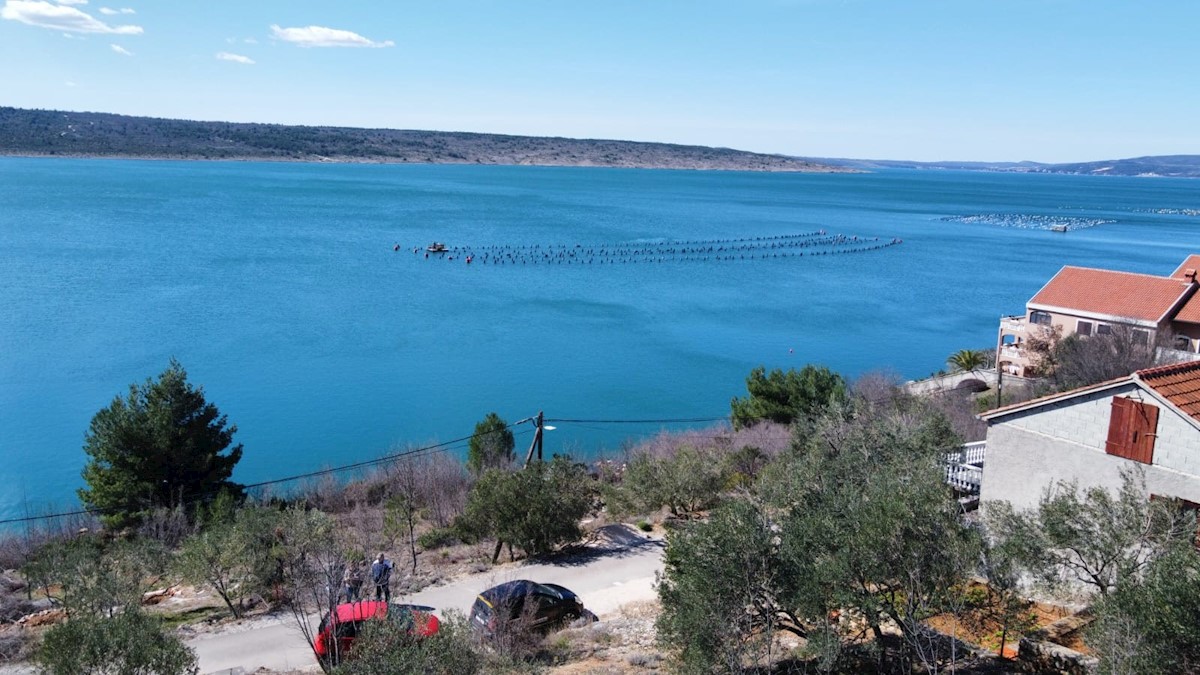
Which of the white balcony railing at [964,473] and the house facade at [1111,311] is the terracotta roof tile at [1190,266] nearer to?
the house facade at [1111,311]

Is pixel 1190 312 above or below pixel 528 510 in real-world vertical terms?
above

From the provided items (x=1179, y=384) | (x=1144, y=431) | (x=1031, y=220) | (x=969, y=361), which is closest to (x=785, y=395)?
(x=969, y=361)

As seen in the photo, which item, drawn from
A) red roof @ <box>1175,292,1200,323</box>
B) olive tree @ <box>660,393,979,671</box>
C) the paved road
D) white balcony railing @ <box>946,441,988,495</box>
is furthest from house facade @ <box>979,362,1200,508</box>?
red roof @ <box>1175,292,1200,323</box>

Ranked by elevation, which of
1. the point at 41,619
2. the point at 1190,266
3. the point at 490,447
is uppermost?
the point at 1190,266

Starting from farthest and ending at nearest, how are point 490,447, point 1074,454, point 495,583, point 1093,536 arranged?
1. point 490,447
2. point 495,583
3. point 1074,454
4. point 1093,536

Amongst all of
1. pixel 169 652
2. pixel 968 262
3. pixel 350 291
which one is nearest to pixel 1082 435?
pixel 169 652

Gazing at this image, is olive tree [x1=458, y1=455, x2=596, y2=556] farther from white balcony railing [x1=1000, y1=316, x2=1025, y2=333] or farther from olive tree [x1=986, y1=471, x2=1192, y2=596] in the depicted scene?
white balcony railing [x1=1000, y1=316, x2=1025, y2=333]

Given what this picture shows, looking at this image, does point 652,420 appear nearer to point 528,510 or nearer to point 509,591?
point 528,510
